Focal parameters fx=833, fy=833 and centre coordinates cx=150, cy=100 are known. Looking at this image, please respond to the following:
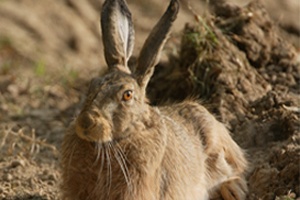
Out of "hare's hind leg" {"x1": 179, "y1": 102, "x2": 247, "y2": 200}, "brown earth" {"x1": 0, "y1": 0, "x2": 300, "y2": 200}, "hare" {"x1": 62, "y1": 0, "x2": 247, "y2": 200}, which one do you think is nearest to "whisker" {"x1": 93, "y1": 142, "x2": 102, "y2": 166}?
"hare" {"x1": 62, "y1": 0, "x2": 247, "y2": 200}

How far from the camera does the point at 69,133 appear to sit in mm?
6367

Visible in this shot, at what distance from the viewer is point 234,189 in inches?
279

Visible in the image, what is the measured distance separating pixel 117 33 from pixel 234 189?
1704mm

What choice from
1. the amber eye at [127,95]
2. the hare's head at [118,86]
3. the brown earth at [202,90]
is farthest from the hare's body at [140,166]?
the brown earth at [202,90]

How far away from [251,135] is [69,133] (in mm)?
2100

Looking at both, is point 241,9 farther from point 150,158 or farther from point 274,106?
point 150,158

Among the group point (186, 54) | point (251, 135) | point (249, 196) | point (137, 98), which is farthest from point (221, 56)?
point (137, 98)

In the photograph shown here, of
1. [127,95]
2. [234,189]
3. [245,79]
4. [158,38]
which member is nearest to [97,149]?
[127,95]

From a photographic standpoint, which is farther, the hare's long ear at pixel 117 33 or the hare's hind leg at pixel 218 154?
the hare's hind leg at pixel 218 154

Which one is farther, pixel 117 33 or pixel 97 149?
pixel 117 33

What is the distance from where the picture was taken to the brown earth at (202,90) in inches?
284

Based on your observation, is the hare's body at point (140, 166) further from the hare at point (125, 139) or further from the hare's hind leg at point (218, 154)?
the hare's hind leg at point (218, 154)

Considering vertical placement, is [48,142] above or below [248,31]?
below

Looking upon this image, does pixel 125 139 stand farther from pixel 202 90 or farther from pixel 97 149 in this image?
pixel 202 90
